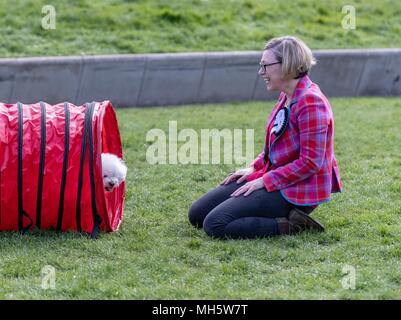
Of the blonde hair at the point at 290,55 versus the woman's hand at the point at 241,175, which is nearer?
the blonde hair at the point at 290,55

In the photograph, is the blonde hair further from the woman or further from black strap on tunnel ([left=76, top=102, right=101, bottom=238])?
black strap on tunnel ([left=76, top=102, right=101, bottom=238])

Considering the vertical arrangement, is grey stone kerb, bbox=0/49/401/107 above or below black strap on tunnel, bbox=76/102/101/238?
below

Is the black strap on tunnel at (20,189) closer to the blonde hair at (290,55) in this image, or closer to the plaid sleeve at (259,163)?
the plaid sleeve at (259,163)

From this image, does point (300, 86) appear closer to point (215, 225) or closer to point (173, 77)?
point (215, 225)

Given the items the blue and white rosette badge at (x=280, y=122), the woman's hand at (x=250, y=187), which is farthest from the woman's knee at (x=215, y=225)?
the blue and white rosette badge at (x=280, y=122)

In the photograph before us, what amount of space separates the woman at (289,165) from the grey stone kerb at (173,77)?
4.95 metres

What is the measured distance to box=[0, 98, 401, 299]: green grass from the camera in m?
4.91

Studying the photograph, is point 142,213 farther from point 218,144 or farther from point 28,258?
point 218,144

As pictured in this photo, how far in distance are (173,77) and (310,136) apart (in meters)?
5.34

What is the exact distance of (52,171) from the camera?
19.0 feet

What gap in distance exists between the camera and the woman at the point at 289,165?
574cm

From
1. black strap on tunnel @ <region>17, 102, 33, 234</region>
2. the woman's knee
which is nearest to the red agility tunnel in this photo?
black strap on tunnel @ <region>17, 102, 33, 234</region>

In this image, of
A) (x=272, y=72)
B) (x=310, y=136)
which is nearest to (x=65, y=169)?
(x=272, y=72)

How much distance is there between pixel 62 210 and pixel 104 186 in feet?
1.11
